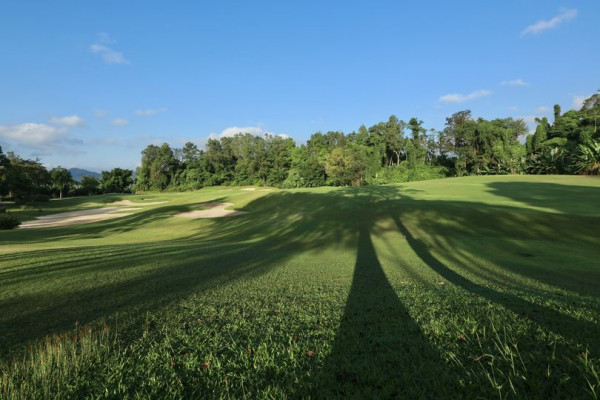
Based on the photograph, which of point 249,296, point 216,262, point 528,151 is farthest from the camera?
point 528,151

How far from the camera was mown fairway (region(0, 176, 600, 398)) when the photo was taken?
330 cm

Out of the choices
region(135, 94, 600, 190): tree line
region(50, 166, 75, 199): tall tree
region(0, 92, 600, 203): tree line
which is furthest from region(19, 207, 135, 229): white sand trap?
region(135, 94, 600, 190): tree line

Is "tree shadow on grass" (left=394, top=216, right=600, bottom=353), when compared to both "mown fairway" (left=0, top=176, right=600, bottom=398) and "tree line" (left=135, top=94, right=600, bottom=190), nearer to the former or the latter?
"mown fairway" (left=0, top=176, right=600, bottom=398)

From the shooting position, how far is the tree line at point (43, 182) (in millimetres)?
44500

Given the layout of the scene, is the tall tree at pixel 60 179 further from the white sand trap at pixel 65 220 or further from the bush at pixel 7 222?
the bush at pixel 7 222

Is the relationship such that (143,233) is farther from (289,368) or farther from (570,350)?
(570,350)

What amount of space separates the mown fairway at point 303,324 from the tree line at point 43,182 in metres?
46.5

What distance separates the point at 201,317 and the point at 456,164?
87.3 metres

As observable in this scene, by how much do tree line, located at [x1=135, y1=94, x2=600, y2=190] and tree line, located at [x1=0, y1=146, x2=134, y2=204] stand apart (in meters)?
7.42

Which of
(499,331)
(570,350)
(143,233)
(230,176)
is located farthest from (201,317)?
(230,176)

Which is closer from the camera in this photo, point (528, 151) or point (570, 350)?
point (570, 350)

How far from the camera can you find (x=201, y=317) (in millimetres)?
5551

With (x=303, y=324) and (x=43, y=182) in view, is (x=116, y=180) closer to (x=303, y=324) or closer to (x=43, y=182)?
(x=43, y=182)

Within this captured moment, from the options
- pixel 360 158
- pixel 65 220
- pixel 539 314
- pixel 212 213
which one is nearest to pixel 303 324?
pixel 539 314
